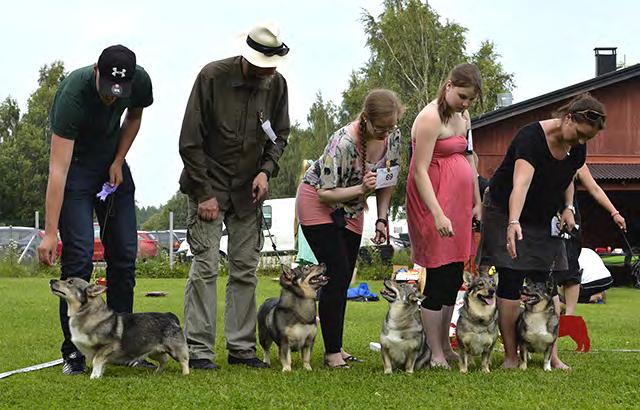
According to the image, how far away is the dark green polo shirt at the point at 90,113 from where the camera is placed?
209 inches

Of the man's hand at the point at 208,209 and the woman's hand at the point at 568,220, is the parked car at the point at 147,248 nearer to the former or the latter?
the man's hand at the point at 208,209

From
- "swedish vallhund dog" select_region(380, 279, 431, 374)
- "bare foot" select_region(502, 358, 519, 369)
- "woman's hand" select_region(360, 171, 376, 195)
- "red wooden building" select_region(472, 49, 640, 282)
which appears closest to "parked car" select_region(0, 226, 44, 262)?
"red wooden building" select_region(472, 49, 640, 282)

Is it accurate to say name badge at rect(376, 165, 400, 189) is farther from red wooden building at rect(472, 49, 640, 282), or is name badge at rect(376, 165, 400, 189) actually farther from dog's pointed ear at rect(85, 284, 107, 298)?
red wooden building at rect(472, 49, 640, 282)

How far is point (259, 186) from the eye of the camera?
5.88 m

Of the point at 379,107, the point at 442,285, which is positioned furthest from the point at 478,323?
the point at 379,107

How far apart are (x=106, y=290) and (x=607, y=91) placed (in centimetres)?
1787

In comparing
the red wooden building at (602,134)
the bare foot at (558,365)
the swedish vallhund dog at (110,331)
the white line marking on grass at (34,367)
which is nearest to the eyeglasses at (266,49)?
the swedish vallhund dog at (110,331)

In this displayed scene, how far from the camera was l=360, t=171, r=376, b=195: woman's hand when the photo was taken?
5.78 metres

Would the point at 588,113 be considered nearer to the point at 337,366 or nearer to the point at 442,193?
the point at 442,193

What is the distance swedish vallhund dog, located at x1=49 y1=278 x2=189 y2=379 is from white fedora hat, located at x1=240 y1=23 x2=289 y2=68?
1637 mm

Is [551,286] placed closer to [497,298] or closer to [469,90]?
[497,298]

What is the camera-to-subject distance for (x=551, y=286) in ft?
19.7

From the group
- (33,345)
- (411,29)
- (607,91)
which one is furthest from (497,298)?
(411,29)

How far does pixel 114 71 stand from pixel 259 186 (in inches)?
47.5
